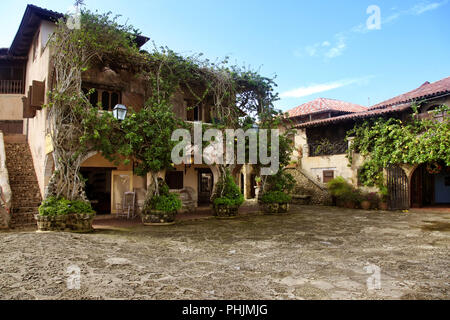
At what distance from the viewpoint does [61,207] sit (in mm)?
9352

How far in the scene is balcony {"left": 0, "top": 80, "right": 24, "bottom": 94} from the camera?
1855cm

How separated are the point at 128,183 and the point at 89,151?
4141mm

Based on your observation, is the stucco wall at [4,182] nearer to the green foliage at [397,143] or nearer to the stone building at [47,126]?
the stone building at [47,126]

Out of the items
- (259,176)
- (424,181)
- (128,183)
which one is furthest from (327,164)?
(128,183)

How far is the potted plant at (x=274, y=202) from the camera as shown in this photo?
14492 millimetres

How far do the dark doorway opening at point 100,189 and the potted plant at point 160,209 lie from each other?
12.1 ft

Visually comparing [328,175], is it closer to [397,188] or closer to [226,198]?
[397,188]

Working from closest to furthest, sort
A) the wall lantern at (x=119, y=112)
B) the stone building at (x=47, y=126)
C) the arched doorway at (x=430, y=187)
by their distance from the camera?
the wall lantern at (x=119, y=112)
the stone building at (x=47, y=126)
the arched doorway at (x=430, y=187)

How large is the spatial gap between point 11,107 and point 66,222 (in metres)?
12.7

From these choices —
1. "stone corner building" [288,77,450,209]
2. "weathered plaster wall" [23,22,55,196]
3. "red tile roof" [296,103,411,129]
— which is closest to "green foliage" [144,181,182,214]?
"weathered plaster wall" [23,22,55,196]

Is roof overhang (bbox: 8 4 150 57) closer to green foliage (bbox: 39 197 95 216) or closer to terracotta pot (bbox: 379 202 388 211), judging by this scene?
green foliage (bbox: 39 197 95 216)

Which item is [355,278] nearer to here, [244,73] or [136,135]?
[136,135]

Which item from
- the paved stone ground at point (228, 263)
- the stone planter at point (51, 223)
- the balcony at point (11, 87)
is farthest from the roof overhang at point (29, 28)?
the paved stone ground at point (228, 263)

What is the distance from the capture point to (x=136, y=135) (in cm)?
1030
